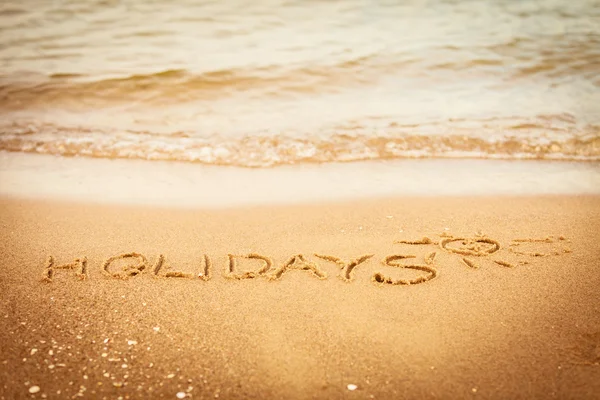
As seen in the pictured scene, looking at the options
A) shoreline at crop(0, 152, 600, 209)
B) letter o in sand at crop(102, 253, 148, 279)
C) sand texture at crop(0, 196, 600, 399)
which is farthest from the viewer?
shoreline at crop(0, 152, 600, 209)

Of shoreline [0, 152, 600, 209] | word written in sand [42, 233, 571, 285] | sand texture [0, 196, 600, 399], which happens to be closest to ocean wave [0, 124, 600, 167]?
shoreline [0, 152, 600, 209]

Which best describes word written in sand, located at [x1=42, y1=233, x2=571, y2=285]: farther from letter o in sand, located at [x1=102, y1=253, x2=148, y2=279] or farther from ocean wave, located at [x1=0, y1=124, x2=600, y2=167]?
ocean wave, located at [x1=0, y1=124, x2=600, y2=167]

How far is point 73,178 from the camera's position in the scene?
4008mm

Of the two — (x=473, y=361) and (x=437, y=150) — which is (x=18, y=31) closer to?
(x=437, y=150)

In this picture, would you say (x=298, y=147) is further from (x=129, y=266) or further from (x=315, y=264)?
(x=129, y=266)

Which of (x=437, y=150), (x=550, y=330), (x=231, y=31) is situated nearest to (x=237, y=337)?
(x=550, y=330)

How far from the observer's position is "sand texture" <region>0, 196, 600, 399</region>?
6.23 ft

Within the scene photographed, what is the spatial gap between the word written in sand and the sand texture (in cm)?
1

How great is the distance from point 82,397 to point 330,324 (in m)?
1.07

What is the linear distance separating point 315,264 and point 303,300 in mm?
356

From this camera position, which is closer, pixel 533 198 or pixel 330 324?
pixel 330 324

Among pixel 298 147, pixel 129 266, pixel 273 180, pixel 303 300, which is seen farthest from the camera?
pixel 298 147

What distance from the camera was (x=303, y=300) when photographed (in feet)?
7.89

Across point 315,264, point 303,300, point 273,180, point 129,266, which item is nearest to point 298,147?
point 273,180
